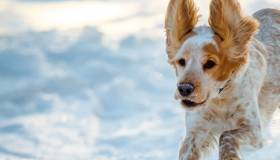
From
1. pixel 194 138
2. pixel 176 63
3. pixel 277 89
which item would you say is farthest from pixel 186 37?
pixel 277 89

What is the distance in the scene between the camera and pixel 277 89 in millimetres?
10422

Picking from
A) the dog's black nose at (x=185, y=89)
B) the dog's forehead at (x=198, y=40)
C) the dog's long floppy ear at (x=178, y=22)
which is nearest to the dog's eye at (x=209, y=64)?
the dog's forehead at (x=198, y=40)

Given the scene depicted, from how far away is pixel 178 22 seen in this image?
8734 mm

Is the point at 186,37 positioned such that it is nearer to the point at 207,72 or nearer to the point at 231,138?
the point at 207,72

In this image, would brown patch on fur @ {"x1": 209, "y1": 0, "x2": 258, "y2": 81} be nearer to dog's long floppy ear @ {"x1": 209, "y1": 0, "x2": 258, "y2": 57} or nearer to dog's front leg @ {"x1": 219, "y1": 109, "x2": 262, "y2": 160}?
dog's long floppy ear @ {"x1": 209, "y1": 0, "x2": 258, "y2": 57}

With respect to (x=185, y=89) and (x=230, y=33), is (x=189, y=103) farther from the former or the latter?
(x=230, y=33)

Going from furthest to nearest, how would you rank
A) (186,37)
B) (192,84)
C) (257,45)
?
(257,45) < (186,37) < (192,84)

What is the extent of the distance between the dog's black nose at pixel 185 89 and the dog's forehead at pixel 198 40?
18.0 inches

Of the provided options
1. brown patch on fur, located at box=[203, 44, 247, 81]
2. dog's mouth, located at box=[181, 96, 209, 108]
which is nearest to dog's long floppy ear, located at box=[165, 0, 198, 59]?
brown patch on fur, located at box=[203, 44, 247, 81]

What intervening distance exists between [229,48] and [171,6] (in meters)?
0.93

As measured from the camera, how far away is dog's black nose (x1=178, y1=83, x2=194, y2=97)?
792 cm

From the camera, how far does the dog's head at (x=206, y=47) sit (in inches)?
320

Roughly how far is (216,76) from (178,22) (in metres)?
0.83

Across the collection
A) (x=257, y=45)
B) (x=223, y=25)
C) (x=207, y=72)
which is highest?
(x=257, y=45)
